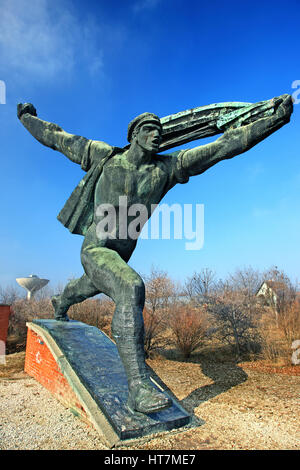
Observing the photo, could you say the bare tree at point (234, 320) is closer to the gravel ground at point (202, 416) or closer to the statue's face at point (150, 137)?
the gravel ground at point (202, 416)

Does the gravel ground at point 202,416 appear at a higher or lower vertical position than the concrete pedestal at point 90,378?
lower

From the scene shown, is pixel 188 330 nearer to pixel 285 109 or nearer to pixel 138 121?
pixel 138 121

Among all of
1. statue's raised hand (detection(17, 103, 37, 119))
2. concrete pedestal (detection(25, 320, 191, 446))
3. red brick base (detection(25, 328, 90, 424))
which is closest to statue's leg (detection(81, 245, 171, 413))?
concrete pedestal (detection(25, 320, 191, 446))

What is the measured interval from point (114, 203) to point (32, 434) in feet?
7.29

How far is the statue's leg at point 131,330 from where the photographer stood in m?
2.08

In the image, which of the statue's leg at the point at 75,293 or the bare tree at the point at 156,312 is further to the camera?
the bare tree at the point at 156,312

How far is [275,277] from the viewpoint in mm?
Answer: 15500

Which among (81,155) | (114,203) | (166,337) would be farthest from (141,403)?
(166,337)

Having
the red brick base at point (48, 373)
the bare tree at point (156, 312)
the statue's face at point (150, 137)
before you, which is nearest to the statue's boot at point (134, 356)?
the red brick base at point (48, 373)

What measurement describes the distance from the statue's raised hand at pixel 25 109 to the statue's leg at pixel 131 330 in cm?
220

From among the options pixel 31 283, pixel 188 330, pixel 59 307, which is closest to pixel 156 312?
pixel 188 330

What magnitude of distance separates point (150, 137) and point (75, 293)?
6.90 feet

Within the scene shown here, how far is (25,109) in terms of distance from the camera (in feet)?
11.5
